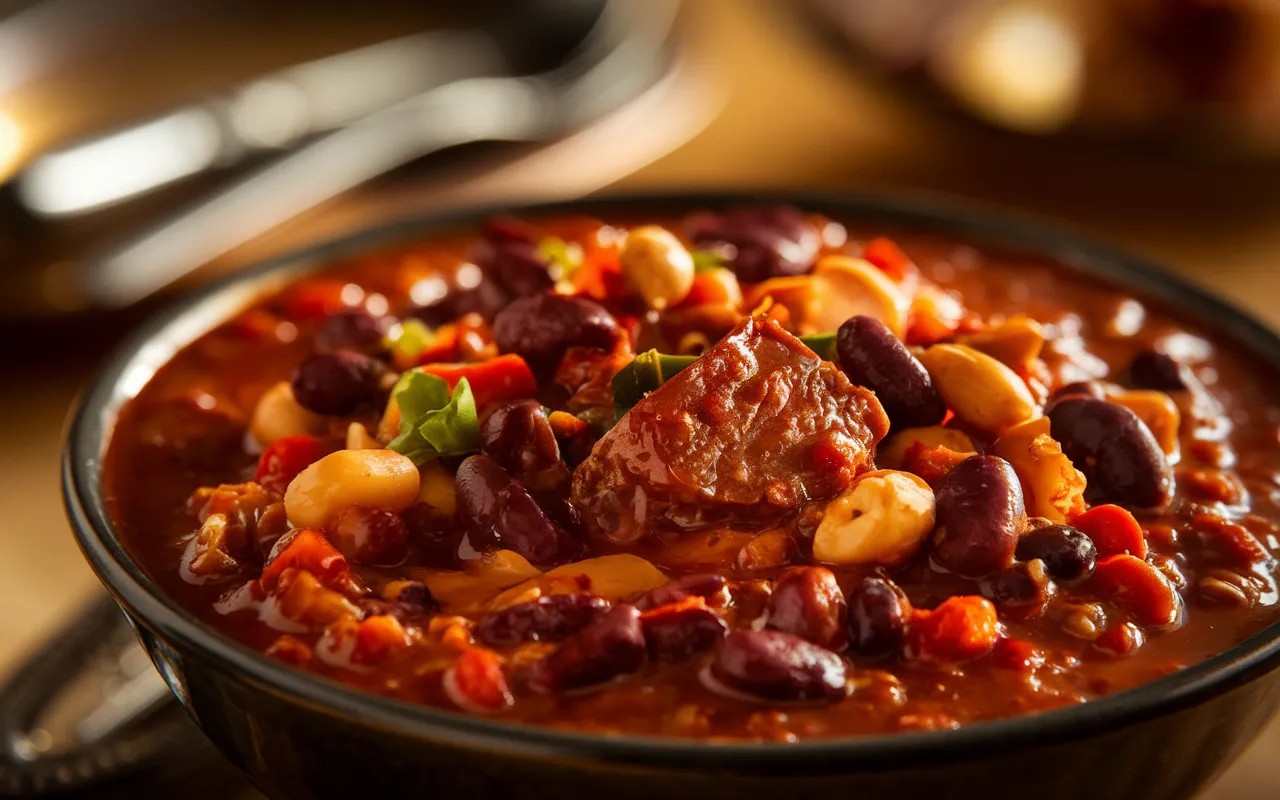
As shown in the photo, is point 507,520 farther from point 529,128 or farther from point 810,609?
point 529,128

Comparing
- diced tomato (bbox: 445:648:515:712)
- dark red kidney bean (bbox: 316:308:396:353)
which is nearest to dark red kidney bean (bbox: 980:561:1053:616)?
diced tomato (bbox: 445:648:515:712)

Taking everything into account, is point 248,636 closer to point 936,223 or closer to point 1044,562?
point 1044,562

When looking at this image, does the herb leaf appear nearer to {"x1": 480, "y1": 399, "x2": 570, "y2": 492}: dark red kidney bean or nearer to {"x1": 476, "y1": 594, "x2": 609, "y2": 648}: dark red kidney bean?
{"x1": 480, "y1": 399, "x2": 570, "y2": 492}: dark red kidney bean

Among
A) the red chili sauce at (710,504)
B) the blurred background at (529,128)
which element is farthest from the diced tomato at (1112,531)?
the blurred background at (529,128)

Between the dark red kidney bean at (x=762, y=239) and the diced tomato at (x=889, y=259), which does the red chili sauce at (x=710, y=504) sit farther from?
the diced tomato at (x=889, y=259)

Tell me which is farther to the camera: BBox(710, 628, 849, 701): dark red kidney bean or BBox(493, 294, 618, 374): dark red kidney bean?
BBox(493, 294, 618, 374): dark red kidney bean

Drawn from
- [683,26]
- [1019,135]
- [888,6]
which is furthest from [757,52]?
[1019,135]

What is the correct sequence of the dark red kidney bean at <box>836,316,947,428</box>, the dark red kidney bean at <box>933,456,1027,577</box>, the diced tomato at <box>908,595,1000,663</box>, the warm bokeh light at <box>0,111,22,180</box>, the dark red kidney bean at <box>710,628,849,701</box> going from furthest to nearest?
1. the warm bokeh light at <box>0,111,22,180</box>
2. the dark red kidney bean at <box>836,316,947,428</box>
3. the dark red kidney bean at <box>933,456,1027,577</box>
4. the diced tomato at <box>908,595,1000,663</box>
5. the dark red kidney bean at <box>710,628,849,701</box>
